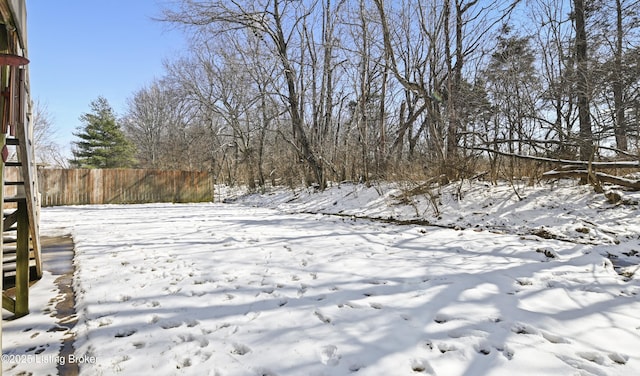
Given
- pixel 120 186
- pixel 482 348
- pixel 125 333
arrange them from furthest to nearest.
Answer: pixel 120 186 → pixel 125 333 → pixel 482 348

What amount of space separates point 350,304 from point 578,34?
10.1 meters

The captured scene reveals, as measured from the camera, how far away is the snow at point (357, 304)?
176 cm

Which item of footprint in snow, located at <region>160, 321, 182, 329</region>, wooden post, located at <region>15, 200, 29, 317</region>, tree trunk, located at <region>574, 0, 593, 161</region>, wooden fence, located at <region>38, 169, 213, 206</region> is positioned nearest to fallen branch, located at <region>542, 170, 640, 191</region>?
tree trunk, located at <region>574, 0, 593, 161</region>

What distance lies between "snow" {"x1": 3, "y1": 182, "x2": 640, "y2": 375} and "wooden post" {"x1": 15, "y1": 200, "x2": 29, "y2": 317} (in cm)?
16

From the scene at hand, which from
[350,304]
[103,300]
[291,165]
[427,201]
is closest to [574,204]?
[427,201]

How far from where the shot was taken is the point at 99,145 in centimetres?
2389

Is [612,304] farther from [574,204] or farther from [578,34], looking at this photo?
[578,34]

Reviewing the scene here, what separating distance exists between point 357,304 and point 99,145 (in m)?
28.3

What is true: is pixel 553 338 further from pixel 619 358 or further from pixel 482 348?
pixel 482 348

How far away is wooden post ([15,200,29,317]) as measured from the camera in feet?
8.08

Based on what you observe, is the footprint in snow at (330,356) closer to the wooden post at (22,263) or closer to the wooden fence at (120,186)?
the wooden post at (22,263)

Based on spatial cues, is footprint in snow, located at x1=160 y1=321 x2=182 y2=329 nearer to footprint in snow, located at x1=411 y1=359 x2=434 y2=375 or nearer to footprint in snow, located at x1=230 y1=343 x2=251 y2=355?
footprint in snow, located at x1=230 y1=343 x2=251 y2=355

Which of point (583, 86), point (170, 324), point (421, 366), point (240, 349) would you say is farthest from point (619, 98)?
point (170, 324)

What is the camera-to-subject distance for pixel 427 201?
7.48m
